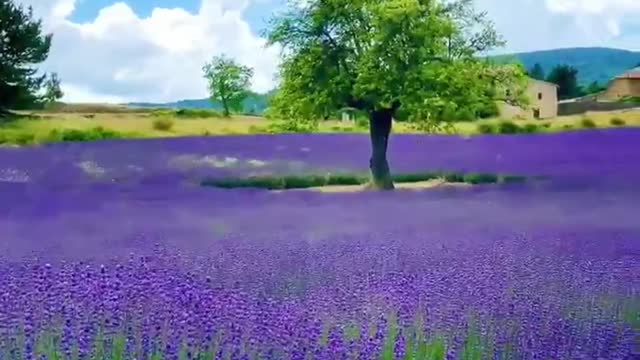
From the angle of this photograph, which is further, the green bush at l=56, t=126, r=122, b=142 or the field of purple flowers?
the green bush at l=56, t=126, r=122, b=142

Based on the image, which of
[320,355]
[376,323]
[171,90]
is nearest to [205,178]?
[171,90]

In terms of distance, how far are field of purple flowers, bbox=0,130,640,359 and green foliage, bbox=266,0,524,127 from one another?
128 millimetres

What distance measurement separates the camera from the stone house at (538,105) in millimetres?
3240

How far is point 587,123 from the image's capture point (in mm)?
3344

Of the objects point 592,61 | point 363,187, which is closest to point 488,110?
point 592,61

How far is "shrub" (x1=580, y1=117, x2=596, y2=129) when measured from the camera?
3334mm

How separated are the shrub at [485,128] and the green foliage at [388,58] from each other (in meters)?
0.08

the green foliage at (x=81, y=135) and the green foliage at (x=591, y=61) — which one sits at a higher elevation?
the green foliage at (x=591, y=61)

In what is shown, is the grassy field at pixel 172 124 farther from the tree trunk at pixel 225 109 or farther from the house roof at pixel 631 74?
the house roof at pixel 631 74

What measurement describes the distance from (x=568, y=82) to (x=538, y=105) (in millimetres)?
128

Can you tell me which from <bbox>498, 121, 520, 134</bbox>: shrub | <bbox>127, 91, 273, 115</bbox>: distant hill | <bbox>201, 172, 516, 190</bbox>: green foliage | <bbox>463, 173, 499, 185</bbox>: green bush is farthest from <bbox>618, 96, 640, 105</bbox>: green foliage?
<bbox>127, 91, 273, 115</bbox>: distant hill

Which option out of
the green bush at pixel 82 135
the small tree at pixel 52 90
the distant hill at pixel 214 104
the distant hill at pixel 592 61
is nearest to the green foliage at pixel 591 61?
the distant hill at pixel 592 61

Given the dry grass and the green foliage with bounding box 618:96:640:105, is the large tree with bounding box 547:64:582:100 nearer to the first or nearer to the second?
the green foliage with bounding box 618:96:640:105

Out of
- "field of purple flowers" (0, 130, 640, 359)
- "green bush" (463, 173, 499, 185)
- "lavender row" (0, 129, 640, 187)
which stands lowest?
"field of purple flowers" (0, 130, 640, 359)
